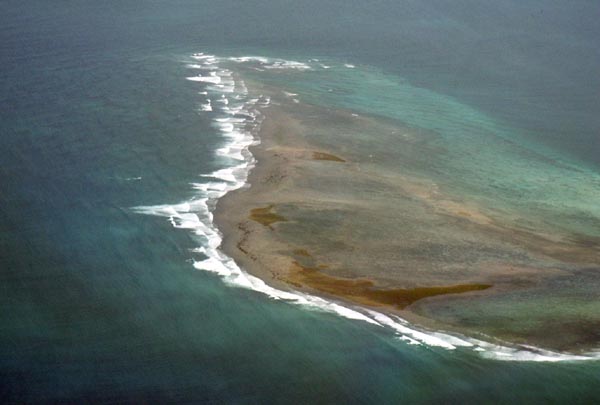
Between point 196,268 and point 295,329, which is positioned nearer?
point 295,329

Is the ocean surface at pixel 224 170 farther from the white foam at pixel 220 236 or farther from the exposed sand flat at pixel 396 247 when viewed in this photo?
the exposed sand flat at pixel 396 247

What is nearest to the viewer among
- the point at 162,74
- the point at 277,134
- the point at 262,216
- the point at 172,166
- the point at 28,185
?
the point at 262,216

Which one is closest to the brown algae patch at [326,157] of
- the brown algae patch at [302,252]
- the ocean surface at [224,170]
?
the ocean surface at [224,170]

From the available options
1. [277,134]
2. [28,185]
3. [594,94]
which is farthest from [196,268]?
[594,94]

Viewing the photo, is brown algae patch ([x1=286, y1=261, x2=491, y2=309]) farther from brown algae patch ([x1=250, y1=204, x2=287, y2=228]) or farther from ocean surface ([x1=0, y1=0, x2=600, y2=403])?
brown algae patch ([x1=250, y1=204, x2=287, y2=228])

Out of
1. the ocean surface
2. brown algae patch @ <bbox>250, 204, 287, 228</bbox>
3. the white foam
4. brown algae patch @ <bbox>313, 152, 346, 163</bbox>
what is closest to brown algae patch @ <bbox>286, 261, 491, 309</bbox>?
the white foam

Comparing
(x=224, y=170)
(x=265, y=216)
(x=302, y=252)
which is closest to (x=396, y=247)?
(x=302, y=252)

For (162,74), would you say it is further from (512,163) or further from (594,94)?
(594,94)
